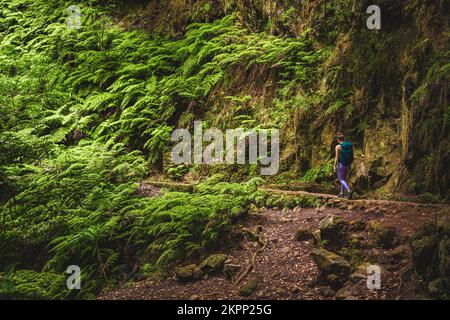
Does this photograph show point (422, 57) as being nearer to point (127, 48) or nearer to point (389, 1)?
point (389, 1)

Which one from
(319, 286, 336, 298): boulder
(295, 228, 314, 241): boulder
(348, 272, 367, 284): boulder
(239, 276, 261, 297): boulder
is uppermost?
(295, 228, 314, 241): boulder

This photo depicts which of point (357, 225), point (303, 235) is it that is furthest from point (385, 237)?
point (303, 235)

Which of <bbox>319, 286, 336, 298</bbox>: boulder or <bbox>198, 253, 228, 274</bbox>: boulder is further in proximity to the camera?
<bbox>198, 253, 228, 274</bbox>: boulder

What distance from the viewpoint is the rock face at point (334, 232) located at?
7636 millimetres

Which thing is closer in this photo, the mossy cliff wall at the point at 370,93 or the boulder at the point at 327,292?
the boulder at the point at 327,292

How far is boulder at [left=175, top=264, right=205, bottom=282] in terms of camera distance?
25.3 ft

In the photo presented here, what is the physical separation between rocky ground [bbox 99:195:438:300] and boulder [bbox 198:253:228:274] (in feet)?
0.06

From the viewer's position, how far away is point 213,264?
25.6 feet

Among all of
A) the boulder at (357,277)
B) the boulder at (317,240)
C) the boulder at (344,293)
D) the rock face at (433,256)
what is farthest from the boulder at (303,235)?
the rock face at (433,256)

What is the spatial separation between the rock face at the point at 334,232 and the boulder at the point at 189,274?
2214mm

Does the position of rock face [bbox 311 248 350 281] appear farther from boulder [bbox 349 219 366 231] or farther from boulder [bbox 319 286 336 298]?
boulder [bbox 349 219 366 231]

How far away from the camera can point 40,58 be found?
15.8m

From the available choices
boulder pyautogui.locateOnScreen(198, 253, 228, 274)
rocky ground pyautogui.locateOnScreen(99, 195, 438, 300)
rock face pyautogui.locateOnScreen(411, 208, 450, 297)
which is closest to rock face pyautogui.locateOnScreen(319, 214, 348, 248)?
rocky ground pyautogui.locateOnScreen(99, 195, 438, 300)

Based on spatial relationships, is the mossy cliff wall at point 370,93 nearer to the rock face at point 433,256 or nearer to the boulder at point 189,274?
the rock face at point 433,256
